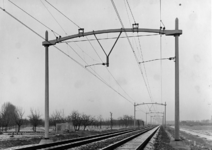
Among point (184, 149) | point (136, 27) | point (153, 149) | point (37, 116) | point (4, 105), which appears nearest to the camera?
point (184, 149)

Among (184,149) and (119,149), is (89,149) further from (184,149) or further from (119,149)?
(184,149)

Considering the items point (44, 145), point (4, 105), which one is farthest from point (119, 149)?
point (4, 105)

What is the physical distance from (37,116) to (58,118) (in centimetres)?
1353

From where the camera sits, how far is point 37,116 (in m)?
70.6

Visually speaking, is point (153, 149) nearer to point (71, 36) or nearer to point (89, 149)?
point (89, 149)

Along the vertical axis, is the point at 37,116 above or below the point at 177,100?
below

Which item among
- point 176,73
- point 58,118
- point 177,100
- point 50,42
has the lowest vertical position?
point 58,118

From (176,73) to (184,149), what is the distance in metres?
4.87

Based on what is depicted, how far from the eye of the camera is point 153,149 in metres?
18.3

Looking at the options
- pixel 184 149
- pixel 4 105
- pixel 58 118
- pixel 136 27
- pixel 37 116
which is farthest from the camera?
pixel 4 105

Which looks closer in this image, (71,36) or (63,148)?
(63,148)

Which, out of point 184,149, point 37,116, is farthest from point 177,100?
point 37,116

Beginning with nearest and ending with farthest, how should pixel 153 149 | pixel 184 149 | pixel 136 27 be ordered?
pixel 184 149
pixel 136 27
pixel 153 149

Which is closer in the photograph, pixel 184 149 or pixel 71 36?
pixel 184 149
